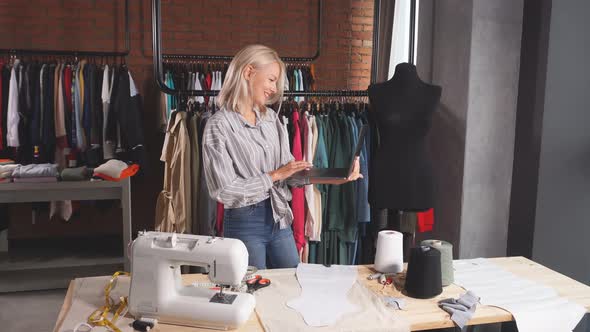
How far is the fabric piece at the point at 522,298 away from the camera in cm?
171

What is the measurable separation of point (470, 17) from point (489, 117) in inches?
23.4

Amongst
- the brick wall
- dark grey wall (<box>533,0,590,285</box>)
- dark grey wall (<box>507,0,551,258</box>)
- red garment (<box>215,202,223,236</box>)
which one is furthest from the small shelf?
dark grey wall (<box>533,0,590,285</box>)

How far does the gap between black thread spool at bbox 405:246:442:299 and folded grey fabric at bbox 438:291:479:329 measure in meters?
0.06

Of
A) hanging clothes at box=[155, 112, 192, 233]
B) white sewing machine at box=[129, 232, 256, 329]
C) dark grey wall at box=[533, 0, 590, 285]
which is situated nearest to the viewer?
white sewing machine at box=[129, 232, 256, 329]

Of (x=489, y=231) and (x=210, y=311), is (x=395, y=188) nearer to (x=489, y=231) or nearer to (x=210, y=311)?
(x=489, y=231)

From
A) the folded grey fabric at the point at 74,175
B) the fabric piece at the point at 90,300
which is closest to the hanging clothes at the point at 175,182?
the folded grey fabric at the point at 74,175

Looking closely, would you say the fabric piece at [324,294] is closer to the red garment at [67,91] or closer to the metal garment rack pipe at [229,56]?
the red garment at [67,91]

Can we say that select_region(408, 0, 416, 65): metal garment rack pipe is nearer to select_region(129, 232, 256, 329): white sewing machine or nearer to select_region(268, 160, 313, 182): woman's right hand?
select_region(268, 160, 313, 182): woman's right hand

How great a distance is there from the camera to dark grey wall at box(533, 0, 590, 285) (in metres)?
2.80

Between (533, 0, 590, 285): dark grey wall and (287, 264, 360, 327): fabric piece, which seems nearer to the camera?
(287, 264, 360, 327): fabric piece

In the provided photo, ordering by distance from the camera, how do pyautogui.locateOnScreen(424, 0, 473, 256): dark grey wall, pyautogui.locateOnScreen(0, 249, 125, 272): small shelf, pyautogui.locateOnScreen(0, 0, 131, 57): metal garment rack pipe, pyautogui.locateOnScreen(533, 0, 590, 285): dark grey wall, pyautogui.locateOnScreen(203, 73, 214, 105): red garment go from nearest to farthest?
pyautogui.locateOnScreen(533, 0, 590, 285): dark grey wall, pyautogui.locateOnScreen(424, 0, 473, 256): dark grey wall, pyautogui.locateOnScreen(0, 249, 125, 272): small shelf, pyautogui.locateOnScreen(0, 0, 131, 57): metal garment rack pipe, pyautogui.locateOnScreen(203, 73, 214, 105): red garment

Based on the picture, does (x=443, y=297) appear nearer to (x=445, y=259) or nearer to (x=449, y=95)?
(x=445, y=259)

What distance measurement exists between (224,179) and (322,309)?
0.68 m

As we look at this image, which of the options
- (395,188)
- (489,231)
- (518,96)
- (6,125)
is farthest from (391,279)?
(6,125)
